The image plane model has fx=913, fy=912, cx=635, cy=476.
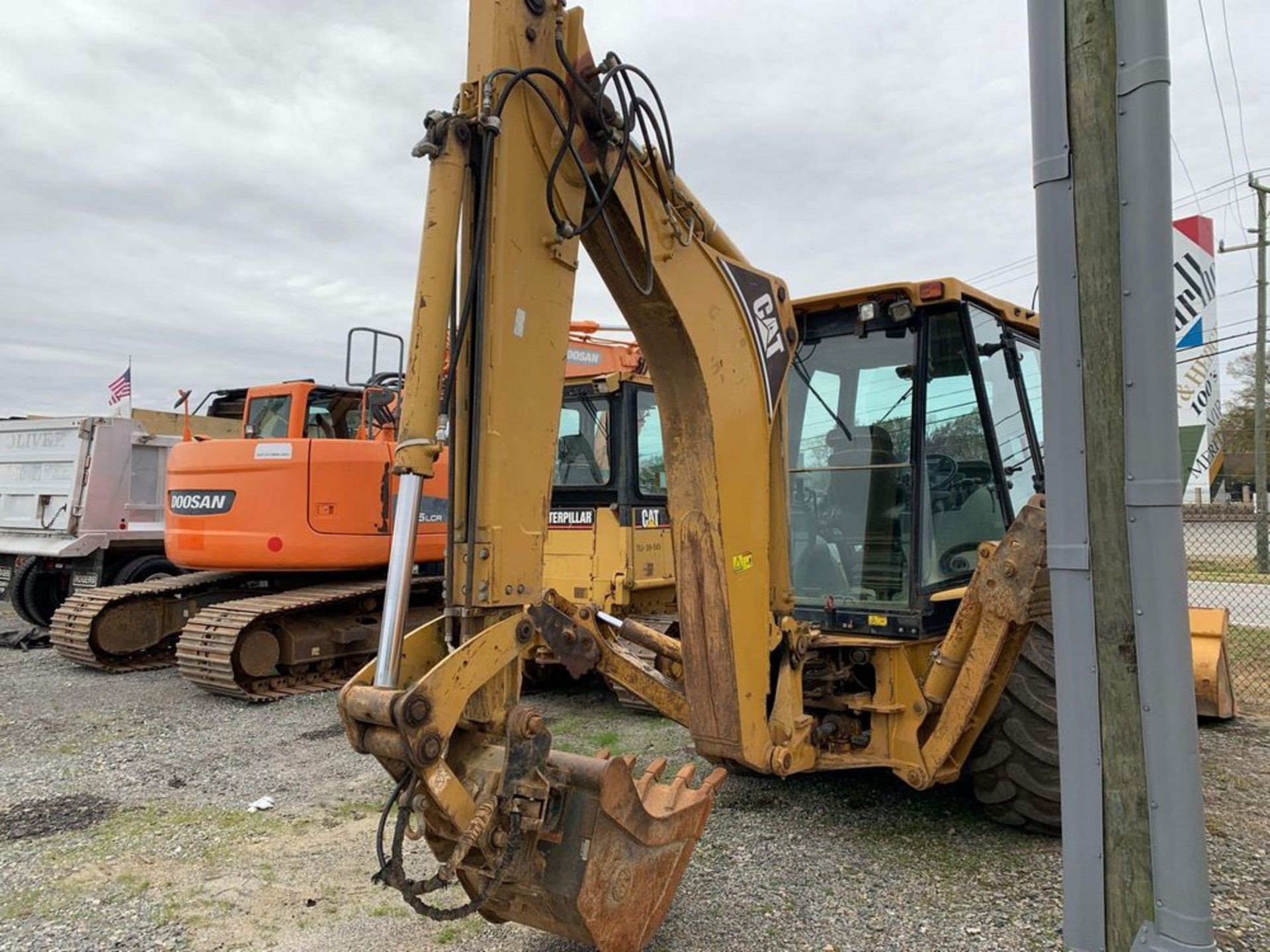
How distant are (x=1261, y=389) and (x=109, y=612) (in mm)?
17564

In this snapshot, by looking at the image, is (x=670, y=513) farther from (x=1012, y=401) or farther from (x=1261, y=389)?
(x=1261, y=389)

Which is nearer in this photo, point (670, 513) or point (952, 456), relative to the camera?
point (670, 513)

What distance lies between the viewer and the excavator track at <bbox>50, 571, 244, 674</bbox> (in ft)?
26.5

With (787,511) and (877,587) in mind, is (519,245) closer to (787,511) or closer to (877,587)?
(787,511)

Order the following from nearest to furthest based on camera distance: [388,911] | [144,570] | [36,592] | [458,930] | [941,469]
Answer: [458,930] < [388,911] < [941,469] < [144,570] < [36,592]

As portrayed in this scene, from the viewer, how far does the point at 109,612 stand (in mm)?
8234

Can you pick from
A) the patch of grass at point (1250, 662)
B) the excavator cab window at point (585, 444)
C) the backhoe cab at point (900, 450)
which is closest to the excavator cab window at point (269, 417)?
the excavator cab window at point (585, 444)

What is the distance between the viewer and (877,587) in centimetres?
407

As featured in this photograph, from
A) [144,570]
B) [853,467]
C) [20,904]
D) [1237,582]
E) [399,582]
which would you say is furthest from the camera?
[1237,582]

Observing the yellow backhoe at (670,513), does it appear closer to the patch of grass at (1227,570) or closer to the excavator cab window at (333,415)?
the excavator cab window at (333,415)

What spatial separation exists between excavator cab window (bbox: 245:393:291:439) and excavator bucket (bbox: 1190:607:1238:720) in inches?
302

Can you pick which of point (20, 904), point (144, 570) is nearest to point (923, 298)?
point (20, 904)

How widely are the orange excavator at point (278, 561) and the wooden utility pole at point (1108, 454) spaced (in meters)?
4.87

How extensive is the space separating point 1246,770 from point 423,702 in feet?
15.2
